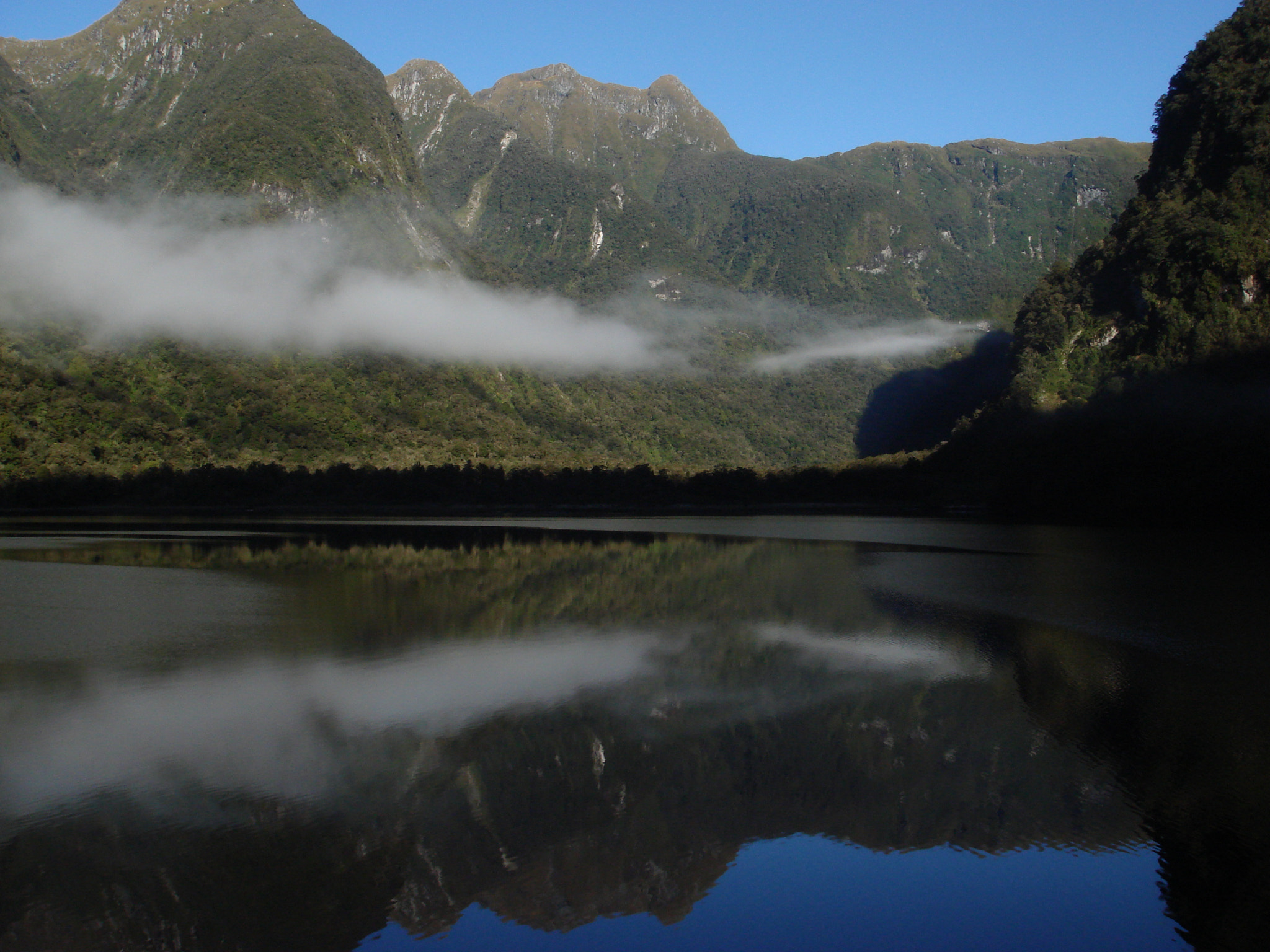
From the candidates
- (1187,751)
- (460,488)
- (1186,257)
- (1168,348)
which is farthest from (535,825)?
(460,488)

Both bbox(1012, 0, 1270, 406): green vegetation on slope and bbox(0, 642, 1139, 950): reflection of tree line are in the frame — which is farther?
bbox(1012, 0, 1270, 406): green vegetation on slope

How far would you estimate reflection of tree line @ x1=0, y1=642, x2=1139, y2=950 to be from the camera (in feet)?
26.9

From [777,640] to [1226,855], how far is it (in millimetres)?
11207

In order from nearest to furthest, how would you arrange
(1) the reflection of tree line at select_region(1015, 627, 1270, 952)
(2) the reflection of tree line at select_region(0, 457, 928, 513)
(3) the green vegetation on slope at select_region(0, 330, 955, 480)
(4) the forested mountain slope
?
(1) the reflection of tree line at select_region(1015, 627, 1270, 952)
(4) the forested mountain slope
(2) the reflection of tree line at select_region(0, 457, 928, 513)
(3) the green vegetation on slope at select_region(0, 330, 955, 480)

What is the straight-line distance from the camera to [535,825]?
32.3ft

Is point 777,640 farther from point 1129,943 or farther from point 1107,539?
point 1107,539

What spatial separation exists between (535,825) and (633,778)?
1.67m

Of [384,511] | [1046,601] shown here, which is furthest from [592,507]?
[1046,601]

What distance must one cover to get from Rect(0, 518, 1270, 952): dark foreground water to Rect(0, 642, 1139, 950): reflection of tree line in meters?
0.04

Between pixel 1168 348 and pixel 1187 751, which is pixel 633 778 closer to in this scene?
pixel 1187 751

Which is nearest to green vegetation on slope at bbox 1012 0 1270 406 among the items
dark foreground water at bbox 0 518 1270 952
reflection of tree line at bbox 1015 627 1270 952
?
dark foreground water at bbox 0 518 1270 952

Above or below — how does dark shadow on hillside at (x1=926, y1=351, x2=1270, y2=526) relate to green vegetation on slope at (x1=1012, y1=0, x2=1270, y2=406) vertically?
below

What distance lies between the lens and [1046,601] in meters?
26.6

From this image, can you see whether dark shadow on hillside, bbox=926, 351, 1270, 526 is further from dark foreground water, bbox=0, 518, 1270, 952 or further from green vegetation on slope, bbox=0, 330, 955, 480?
green vegetation on slope, bbox=0, 330, 955, 480
